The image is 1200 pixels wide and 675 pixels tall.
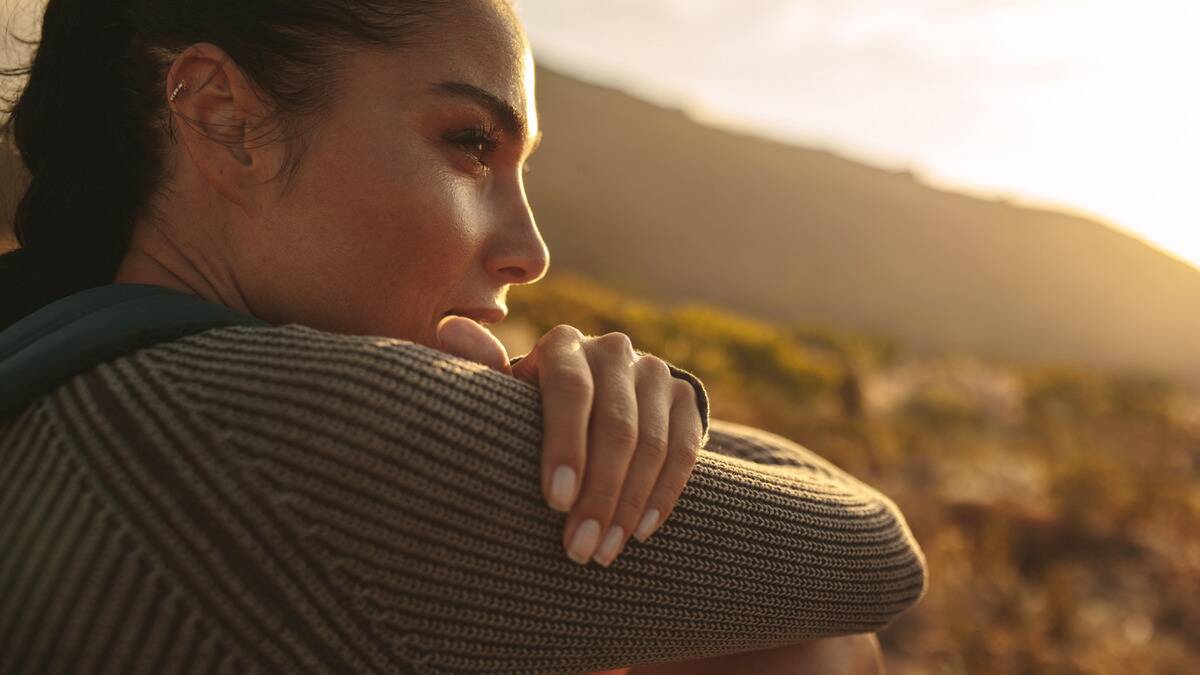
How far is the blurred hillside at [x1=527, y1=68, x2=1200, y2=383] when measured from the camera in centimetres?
4162

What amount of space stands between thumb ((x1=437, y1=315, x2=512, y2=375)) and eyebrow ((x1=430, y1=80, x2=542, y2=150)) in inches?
16.8

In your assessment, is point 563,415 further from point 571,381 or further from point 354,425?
point 354,425

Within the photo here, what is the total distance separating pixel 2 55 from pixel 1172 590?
23.3ft

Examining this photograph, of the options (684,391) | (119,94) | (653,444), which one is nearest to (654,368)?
(684,391)

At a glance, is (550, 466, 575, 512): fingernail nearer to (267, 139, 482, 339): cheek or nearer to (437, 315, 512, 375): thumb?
(437, 315, 512, 375): thumb

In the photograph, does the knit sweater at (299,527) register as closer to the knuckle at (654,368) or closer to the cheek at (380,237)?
the knuckle at (654,368)

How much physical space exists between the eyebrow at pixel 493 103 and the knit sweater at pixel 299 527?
1.89 ft

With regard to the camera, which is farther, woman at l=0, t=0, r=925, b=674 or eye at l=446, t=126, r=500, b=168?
eye at l=446, t=126, r=500, b=168

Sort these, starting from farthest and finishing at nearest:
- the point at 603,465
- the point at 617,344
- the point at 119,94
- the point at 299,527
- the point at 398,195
Result: the point at 119,94 < the point at 398,195 < the point at 617,344 < the point at 603,465 < the point at 299,527

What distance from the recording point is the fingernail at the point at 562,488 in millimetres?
1067

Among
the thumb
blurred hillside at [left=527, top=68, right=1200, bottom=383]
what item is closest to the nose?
the thumb

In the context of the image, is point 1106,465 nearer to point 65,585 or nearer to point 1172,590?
point 1172,590

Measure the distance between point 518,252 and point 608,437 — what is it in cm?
64

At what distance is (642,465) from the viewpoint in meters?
1.13
